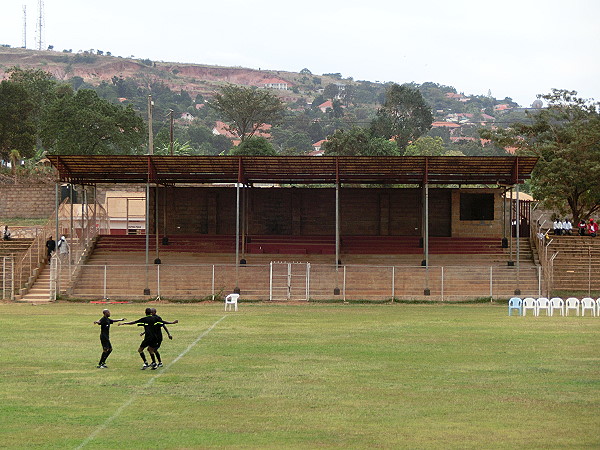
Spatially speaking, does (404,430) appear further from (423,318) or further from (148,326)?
(423,318)

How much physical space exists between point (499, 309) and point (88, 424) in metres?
29.9

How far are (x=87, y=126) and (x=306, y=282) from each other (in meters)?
59.0

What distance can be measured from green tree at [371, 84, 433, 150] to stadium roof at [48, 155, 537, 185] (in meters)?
102

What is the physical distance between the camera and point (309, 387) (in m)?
21.1

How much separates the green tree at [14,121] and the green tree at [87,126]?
141 inches

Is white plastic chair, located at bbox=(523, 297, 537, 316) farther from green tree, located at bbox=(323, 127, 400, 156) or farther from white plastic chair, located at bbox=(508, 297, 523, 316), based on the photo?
green tree, located at bbox=(323, 127, 400, 156)

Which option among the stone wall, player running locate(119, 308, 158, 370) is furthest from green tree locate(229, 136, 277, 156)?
player running locate(119, 308, 158, 370)

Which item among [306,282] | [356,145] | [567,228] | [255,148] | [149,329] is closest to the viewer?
[149,329]

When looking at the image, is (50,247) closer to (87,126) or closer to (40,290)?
(40,290)

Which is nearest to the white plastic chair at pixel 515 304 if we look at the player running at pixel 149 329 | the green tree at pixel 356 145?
the player running at pixel 149 329

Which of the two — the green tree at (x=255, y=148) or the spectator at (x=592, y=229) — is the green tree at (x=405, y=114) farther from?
the spectator at (x=592, y=229)

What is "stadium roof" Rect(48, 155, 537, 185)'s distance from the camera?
5056 cm

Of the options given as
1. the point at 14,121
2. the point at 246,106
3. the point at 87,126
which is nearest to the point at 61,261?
the point at 14,121

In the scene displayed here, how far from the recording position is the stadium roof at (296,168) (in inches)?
1991
